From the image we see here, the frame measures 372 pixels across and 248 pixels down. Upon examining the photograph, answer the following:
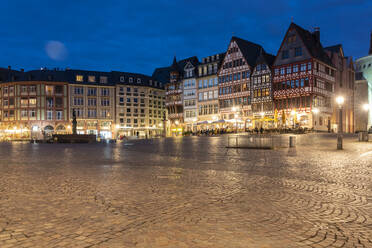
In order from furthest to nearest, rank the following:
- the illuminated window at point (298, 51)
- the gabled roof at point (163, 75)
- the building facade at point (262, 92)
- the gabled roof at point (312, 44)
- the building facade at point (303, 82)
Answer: the gabled roof at point (163, 75)
the building facade at point (262, 92)
the illuminated window at point (298, 51)
the gabled roof at point (312, 44)
the building facade at point (303, 82)

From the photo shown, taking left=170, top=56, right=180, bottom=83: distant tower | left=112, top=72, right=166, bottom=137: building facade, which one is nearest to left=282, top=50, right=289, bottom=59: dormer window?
left=170, top=56, right=180, bottom=83: distant tower

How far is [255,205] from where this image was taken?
221 inches

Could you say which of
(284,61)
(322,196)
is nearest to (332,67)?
(284,61)

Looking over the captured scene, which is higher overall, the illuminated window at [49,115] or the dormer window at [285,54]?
the dormer window at [285,54]

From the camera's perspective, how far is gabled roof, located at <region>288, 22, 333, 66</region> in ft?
160

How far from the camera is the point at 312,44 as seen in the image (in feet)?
166

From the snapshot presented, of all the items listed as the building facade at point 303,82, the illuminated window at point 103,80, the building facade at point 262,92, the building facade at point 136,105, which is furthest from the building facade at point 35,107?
the building facade at point 303,82

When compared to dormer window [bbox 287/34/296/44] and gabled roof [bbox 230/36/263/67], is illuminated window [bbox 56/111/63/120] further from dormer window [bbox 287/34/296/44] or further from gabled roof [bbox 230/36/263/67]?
dormer window [bbox 287/34/296/44]

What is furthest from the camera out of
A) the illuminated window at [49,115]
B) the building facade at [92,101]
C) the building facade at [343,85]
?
the building facade at [92,101]

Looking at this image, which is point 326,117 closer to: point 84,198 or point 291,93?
point 291,93

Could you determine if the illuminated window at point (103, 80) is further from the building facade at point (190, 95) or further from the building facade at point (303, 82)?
the building facade at point (303, 82)

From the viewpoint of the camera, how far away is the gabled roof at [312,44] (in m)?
48.6

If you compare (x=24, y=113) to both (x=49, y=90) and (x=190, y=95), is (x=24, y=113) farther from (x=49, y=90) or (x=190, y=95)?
(x=190, y=95)

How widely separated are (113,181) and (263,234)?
5066 mm
